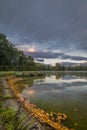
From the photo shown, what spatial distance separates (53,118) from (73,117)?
1.35 meters

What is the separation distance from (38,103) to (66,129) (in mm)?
7532

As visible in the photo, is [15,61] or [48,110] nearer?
[48,110]

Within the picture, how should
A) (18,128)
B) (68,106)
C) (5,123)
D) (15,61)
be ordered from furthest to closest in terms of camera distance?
(15,61), (68,106), (5,123), (18,128)

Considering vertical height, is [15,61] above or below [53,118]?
above

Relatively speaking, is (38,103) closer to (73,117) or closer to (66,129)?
(73,117)

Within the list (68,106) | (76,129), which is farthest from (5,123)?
(68,106)

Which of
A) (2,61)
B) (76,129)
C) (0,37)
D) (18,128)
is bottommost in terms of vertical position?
(76,129)

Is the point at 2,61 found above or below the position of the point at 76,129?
above

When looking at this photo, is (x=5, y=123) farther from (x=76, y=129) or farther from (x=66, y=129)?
(x=76, y=129)

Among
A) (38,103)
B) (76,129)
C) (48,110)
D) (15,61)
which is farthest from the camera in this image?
(15,61)

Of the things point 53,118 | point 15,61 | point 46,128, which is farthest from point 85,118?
point 15,61

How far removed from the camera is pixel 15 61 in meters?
85.9

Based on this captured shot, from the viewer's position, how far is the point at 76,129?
10820 mm

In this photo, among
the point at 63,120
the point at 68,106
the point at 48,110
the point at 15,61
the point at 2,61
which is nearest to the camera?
the point at 63,120
